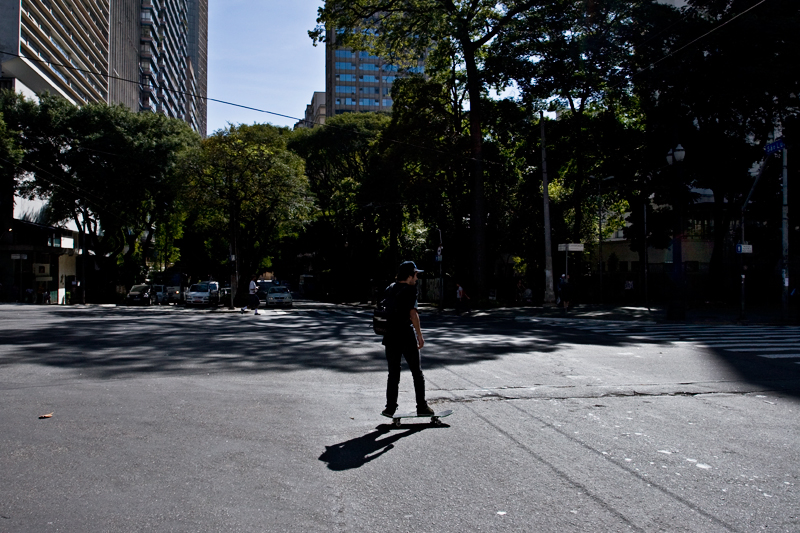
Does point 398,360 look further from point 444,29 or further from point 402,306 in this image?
point 444,29

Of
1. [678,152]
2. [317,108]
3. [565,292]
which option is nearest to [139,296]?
[565,292]

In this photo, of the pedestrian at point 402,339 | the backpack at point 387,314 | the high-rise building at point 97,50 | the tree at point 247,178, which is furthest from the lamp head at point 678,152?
the tree at point 247,178

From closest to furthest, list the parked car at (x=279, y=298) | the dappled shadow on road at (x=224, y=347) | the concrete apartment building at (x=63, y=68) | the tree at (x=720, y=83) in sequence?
the dappled shadow on road at (x=224, y=347) < the tree at (x=720, y=83) < the parked car at (x=279, y=298) < the concrete apartment building at (x=63, y=68)

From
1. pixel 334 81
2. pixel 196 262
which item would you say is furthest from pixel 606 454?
pixel 334 81

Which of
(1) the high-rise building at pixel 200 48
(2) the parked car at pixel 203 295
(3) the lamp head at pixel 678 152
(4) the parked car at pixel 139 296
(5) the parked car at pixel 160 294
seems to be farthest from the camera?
(1) the high-rise building at pixel 200 48

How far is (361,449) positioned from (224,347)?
810 centimetres

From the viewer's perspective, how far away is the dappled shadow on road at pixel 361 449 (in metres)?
5.39

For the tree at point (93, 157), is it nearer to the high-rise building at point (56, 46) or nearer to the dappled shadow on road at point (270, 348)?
the high-rise building at point (56, 46)

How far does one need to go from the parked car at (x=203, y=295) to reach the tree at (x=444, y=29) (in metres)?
20.0

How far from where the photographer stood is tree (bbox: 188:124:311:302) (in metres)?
38.7

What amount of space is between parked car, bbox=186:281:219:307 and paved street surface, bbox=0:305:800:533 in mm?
32397

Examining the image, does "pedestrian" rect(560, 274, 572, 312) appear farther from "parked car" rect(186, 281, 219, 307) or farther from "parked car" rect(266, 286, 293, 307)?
"parked car" rect(186, 281, 219, 307)

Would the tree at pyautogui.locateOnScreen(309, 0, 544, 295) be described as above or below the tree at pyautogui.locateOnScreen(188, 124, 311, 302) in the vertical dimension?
above

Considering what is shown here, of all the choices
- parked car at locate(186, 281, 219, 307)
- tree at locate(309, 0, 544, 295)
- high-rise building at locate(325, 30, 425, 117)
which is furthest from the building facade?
tree at locate(309, 0, 544, 295)
